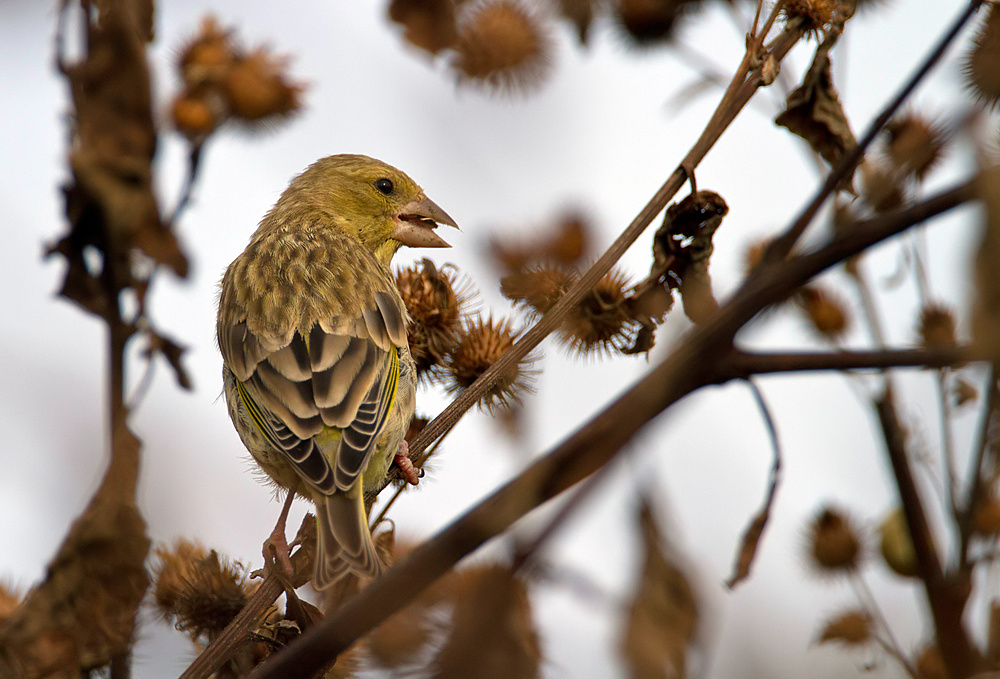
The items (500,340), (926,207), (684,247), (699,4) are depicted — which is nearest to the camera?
(926,207)

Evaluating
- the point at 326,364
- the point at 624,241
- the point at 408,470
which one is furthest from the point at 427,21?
the point at 408,470

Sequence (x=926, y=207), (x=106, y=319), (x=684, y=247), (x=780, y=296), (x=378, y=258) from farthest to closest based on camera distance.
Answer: (x=378, y=258) < (x=106, y=319) < (x=684, y=247) < (x=926, y=207) < (x=780, y=296)

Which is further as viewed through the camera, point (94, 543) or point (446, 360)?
point (446, 360)

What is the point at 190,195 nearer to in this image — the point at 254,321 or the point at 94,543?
the point at 254,321

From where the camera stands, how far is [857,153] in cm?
189

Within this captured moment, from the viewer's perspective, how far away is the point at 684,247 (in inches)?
135

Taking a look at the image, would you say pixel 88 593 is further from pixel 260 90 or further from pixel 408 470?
pixel 260 90

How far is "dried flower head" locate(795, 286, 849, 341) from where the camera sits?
5.09m

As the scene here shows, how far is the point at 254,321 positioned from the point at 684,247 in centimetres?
200

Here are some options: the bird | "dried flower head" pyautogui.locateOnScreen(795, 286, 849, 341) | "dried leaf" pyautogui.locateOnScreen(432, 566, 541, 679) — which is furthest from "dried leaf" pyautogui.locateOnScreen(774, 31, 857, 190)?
"dried leaf" pyautogui.locateOnScreen(432, 566, 541, 679)

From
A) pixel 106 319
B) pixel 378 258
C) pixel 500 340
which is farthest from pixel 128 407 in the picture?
pixel 378 258

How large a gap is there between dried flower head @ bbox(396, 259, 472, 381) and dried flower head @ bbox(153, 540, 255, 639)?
1215 millimetres

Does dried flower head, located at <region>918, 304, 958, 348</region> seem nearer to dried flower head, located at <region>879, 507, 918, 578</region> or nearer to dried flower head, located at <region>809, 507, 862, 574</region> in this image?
dried flower head, located at <region>879, 507, 918, 578</region>

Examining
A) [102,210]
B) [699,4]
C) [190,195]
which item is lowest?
[102,210]
